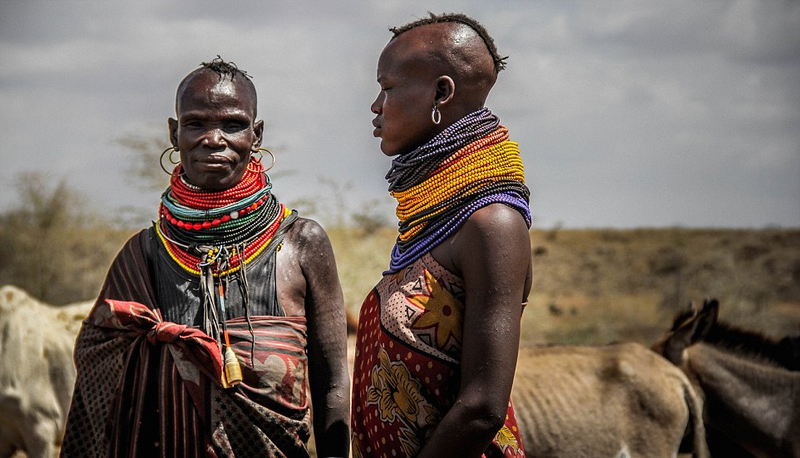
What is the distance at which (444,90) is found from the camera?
2.35 metres

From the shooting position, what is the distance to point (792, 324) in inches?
651

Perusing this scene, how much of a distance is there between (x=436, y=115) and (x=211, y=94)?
94 centimetres

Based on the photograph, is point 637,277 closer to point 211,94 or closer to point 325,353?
point 325,353

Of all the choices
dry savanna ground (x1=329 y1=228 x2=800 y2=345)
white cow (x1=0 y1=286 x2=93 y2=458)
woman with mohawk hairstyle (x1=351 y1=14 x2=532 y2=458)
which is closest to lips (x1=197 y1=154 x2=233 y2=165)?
woman with mohawk hairstyle (x1=351 y1=14 x2=532 y2=458)

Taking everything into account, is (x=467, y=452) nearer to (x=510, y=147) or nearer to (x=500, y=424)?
(x=500, y=424)

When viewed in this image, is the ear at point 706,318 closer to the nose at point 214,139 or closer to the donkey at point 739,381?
the donkey at point 739,381

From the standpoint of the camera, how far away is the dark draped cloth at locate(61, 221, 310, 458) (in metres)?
2.69

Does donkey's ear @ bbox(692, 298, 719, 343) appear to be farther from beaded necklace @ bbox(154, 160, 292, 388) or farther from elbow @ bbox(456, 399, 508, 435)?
elbow @ bbox(456, 399, 508, 435)

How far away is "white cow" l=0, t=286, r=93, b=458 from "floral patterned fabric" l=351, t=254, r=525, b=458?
5.10 metres

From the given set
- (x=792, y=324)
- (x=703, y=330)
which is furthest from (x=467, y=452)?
(x=792, y=324)

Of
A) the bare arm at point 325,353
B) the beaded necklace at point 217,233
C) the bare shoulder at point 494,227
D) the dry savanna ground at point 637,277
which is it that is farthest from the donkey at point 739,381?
the dry savanna ground at point 637,277

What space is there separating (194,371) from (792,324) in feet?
52.7

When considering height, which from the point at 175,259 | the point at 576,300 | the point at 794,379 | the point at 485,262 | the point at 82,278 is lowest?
the point at 576,300

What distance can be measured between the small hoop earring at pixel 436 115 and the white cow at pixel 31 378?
5.38 meters
